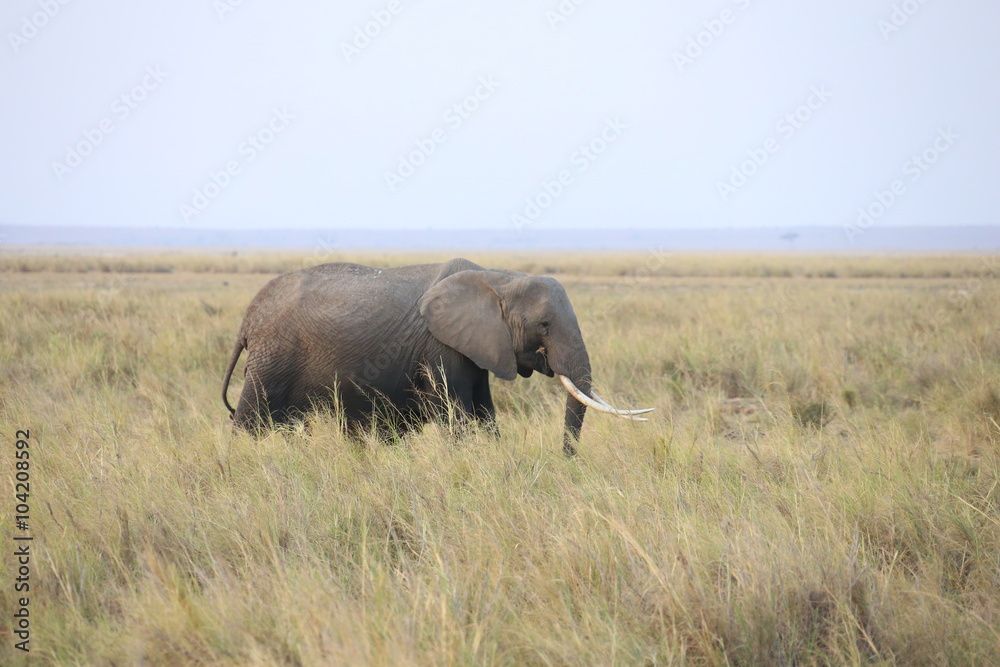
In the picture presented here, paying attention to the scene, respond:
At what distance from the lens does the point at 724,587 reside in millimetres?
3137

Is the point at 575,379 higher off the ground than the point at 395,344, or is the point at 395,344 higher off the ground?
the point at 395,344

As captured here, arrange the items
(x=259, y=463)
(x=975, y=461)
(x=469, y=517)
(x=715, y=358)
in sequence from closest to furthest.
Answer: (x=469, y=517)
(x=259, y=463)
(x=975, y=461)
(x=715, y=358)

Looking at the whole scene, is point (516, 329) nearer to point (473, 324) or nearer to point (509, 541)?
point (473, 324)

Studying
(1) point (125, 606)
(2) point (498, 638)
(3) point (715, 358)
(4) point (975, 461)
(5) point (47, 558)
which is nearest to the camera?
(2) point (498, 638)

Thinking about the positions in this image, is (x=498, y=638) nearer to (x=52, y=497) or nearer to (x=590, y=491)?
(x=590, y=491)

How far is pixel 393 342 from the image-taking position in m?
5.58

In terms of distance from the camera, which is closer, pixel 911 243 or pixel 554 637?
pixel 554 637

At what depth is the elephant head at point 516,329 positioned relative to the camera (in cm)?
541

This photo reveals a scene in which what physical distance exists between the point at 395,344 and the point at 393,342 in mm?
19

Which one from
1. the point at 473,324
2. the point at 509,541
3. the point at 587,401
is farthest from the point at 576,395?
the point at 509,541

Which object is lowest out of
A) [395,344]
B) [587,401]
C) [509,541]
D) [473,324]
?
[509,541]

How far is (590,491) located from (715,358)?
546 centimetres

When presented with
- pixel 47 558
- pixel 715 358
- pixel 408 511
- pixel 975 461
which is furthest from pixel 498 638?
pixel 715 358

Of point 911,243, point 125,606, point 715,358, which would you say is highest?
point 125,606
